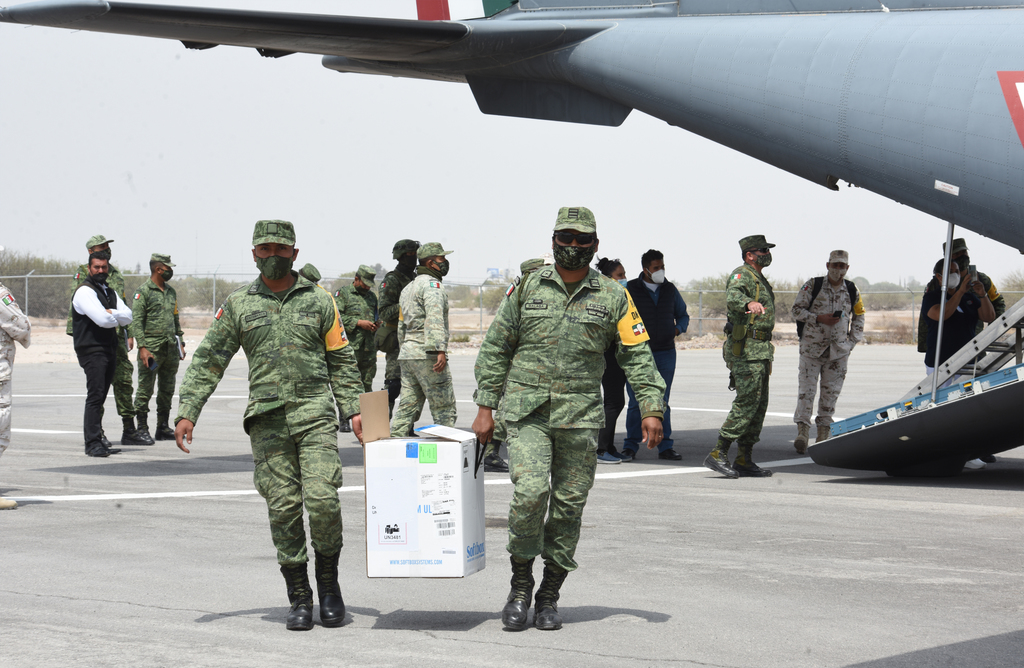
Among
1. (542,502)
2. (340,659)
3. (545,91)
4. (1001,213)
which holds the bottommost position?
(340,659)

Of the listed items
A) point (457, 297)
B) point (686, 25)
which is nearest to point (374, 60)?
point (686, 25)

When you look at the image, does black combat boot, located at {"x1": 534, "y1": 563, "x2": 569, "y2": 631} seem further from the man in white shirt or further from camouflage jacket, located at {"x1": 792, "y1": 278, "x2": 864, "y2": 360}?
the man in white shirt

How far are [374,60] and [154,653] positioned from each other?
8.97 metres

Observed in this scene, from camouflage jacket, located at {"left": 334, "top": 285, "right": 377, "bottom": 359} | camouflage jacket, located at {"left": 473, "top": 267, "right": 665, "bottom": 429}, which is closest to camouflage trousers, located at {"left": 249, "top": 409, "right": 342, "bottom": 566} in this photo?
camouflage jacket, located at {"left": 473, "top": 267, "right": 665, "bottom": 429}

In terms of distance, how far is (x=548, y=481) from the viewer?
17.3 feet

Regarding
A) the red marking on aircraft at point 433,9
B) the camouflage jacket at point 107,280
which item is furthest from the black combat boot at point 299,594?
the red marking on aircraft at point 433,9

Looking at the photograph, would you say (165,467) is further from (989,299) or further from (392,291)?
(989,299)

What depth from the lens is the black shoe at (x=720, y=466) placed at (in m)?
9.72

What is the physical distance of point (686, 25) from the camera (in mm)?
9953

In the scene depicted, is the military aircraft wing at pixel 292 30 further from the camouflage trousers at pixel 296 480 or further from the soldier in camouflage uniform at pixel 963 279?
the camouflage trousers at pixel 296 480

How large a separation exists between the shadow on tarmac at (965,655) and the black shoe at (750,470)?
4.99m

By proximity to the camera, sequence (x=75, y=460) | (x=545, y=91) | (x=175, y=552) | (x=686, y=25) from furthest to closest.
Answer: (x=545, y=91)
(x=75, y=460)
(x=686, y=25)
(x=175, y=552)

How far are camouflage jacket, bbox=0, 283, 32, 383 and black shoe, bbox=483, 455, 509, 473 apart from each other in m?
4.42

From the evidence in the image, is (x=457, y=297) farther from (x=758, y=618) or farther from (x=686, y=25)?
(x=758, y=618)
